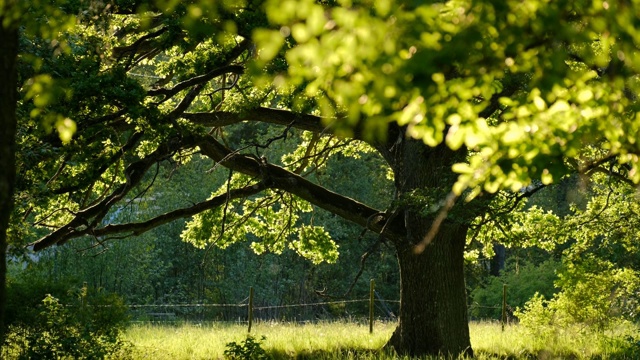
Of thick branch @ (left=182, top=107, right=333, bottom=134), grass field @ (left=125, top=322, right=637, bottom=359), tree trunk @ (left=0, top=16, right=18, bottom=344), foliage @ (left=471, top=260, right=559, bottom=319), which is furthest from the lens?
foliage @ (left=471, top=260, right=559, bottom=319)

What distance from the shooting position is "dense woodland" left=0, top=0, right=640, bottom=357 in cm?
390

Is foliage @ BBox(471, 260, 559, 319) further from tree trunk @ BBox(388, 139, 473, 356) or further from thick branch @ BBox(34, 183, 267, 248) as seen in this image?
thick branch @ BBox(34, 183, 267, 248)

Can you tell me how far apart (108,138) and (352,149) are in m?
6.41

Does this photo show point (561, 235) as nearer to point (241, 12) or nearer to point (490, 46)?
point (241, 12)

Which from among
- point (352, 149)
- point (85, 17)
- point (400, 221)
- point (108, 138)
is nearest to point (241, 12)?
point (85, 17)

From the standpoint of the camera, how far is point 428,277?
14.3 m

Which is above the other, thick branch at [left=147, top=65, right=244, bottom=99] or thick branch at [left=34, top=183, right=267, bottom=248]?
thick branch at [left=147, top=65, right=244, bottom=99]

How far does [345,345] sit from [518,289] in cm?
1527

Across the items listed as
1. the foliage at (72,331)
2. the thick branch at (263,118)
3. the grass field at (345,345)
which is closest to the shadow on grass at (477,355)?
the grass field at (345,345)

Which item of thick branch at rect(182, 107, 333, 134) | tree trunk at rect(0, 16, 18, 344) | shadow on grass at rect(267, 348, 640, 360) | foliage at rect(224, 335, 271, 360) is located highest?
thick branch at rect(182, 107, 333, 134)

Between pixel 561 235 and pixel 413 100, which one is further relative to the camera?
pixel 561 235

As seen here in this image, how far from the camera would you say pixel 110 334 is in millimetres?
13844

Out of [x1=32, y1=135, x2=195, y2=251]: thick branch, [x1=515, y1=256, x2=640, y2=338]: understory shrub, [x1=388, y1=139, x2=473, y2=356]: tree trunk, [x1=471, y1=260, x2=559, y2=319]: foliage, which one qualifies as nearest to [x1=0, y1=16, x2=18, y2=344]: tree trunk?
[x1=32, y1=135, x2=195, y2=251]: thick branch

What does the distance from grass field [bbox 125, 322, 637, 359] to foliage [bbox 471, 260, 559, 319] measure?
1205cm
